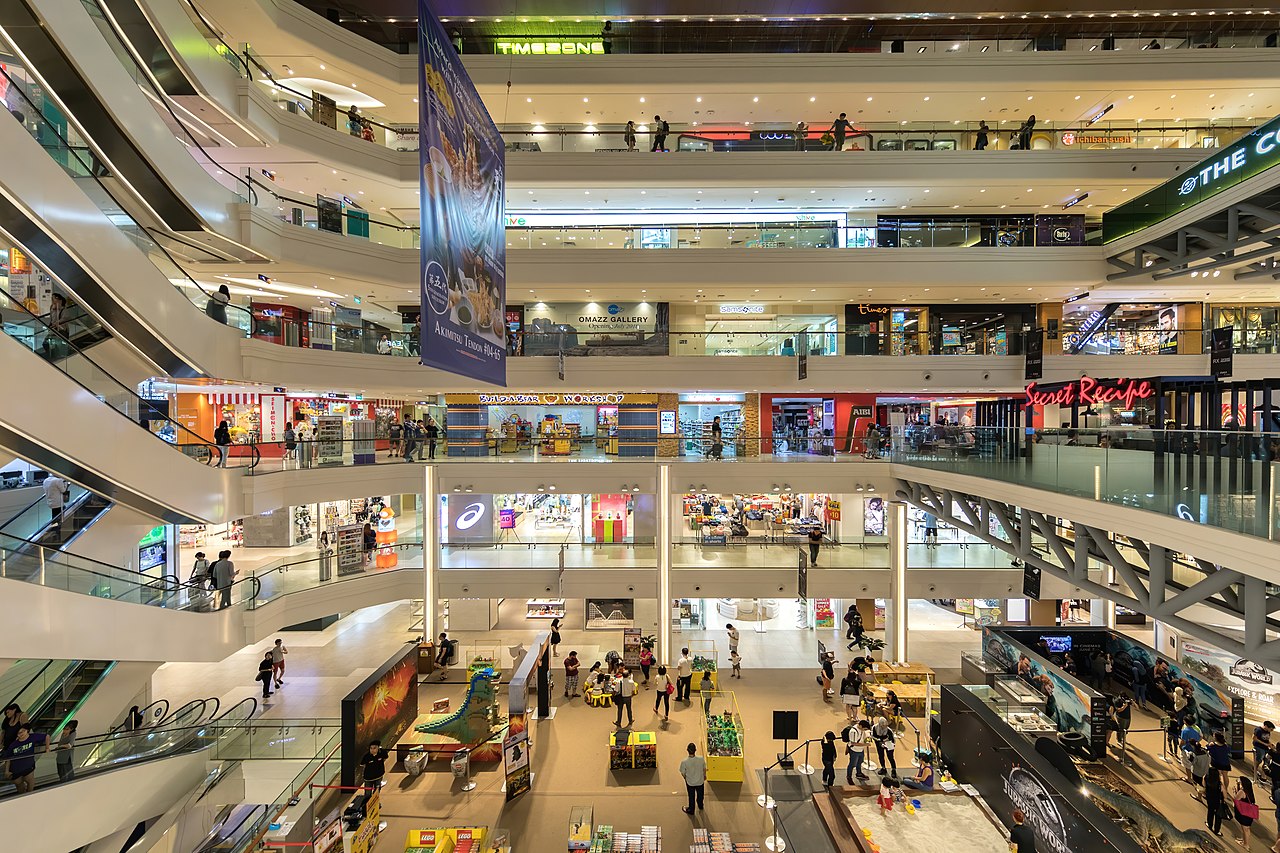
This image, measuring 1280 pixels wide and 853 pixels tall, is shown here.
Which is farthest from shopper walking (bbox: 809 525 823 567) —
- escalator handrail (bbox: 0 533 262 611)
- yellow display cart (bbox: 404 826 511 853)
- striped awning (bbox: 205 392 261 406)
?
striped awning (bbox: 205 392 261 406)

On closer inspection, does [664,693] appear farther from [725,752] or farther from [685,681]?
[725,752]

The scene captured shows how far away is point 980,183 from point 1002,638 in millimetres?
12417

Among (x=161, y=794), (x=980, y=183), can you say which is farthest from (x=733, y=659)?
→ (x=980, y=183)

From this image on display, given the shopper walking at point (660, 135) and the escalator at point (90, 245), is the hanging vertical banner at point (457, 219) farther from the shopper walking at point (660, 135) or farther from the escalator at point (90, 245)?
the shopper walking at point (660, 135)

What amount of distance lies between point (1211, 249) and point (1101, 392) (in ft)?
19.6

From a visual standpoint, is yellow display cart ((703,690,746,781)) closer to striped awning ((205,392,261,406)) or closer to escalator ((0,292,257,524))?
escalator ((0,292,257,524))

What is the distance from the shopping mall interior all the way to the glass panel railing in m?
0.06

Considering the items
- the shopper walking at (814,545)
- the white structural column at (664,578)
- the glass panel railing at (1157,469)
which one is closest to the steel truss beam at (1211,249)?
the glass panel railing at (1157,469)

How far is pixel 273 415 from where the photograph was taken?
23.7 metres

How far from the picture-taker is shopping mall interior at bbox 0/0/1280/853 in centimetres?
708

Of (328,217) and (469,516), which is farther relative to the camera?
(469,516)

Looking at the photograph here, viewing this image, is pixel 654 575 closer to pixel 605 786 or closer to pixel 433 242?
pixel 605 786

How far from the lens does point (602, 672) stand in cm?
1435

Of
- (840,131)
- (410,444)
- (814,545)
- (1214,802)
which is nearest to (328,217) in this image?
(410,444)
